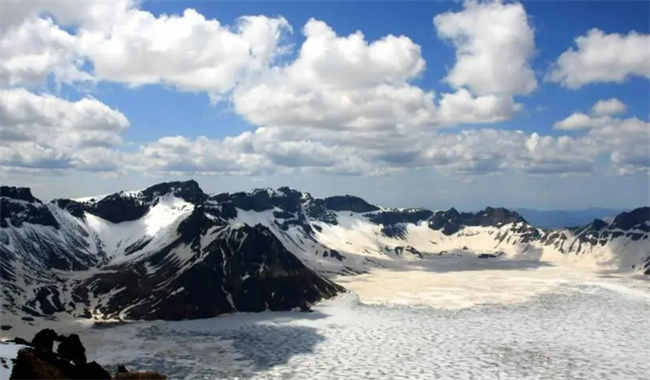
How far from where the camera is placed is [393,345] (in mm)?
140500

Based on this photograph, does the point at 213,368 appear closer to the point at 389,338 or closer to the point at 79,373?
the point at 389,338

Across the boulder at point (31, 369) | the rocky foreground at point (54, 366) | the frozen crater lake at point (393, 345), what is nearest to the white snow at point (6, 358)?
the rocky foreground at point (54, 366)

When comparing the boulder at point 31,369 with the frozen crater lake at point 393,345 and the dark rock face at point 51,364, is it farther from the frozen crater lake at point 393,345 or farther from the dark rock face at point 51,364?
the frozen crater lake at point 393,345

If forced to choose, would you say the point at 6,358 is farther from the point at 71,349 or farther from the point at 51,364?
the point at 71,349

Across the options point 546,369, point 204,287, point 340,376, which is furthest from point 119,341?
point 546,369

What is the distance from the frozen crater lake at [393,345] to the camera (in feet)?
387

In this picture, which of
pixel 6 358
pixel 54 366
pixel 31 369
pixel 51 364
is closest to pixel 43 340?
pixel 6 358

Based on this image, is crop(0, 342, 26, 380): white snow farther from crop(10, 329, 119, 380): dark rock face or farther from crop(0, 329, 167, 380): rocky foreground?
crop(10, 329, 119, 380): dark rock face

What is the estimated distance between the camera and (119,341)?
491ft

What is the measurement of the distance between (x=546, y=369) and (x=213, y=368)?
7171 cm

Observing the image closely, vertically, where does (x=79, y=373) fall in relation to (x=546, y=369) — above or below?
above

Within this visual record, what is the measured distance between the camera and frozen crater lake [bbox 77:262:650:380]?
118 meters

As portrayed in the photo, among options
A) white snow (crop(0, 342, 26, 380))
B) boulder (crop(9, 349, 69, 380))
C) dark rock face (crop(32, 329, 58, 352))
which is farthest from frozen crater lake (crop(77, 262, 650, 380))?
boulder (crop(9, 349, 69, 380))

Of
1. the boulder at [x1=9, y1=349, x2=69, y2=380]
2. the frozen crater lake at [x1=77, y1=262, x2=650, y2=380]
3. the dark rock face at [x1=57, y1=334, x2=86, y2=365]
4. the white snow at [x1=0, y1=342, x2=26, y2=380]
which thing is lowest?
the frozen crater lake at [x1=77, y1=262, x2=650, y2=380]
